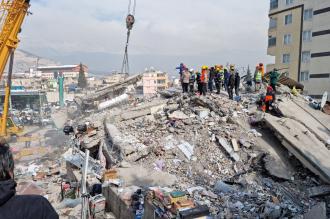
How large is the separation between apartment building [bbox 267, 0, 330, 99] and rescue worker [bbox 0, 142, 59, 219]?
26796 mm

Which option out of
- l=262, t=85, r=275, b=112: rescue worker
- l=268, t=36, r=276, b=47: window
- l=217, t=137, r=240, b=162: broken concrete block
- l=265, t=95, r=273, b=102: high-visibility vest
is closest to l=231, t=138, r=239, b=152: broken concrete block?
l=217, t=137, r=240, b=162: broken concrete block

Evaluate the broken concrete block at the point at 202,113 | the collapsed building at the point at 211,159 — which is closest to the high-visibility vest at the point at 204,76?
the collapsed building at the point at 211,159

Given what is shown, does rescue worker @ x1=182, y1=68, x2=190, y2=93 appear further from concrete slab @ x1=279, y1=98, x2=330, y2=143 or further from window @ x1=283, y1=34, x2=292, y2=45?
window @ x1=283, y1=34, x2=292, y2=45

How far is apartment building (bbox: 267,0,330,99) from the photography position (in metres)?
24.6

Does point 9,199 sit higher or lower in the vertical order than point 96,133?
higher

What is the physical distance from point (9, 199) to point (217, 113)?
9.59 m

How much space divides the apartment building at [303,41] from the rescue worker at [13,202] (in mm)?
26796

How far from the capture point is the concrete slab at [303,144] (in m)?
7.96

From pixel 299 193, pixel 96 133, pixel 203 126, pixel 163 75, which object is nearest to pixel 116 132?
pixel 96 133

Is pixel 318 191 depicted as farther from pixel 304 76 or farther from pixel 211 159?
pixel 304 76

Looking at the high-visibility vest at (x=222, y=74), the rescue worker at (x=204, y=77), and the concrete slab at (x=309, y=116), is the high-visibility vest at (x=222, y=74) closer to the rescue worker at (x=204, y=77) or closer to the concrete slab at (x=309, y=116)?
the rescue worker at (x=204, y=77)

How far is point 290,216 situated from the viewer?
19.6 feet

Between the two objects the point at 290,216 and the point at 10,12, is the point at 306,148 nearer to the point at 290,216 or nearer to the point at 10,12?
the point at 290,216

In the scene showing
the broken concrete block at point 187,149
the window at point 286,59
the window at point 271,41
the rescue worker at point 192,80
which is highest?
the window at point 271,41
